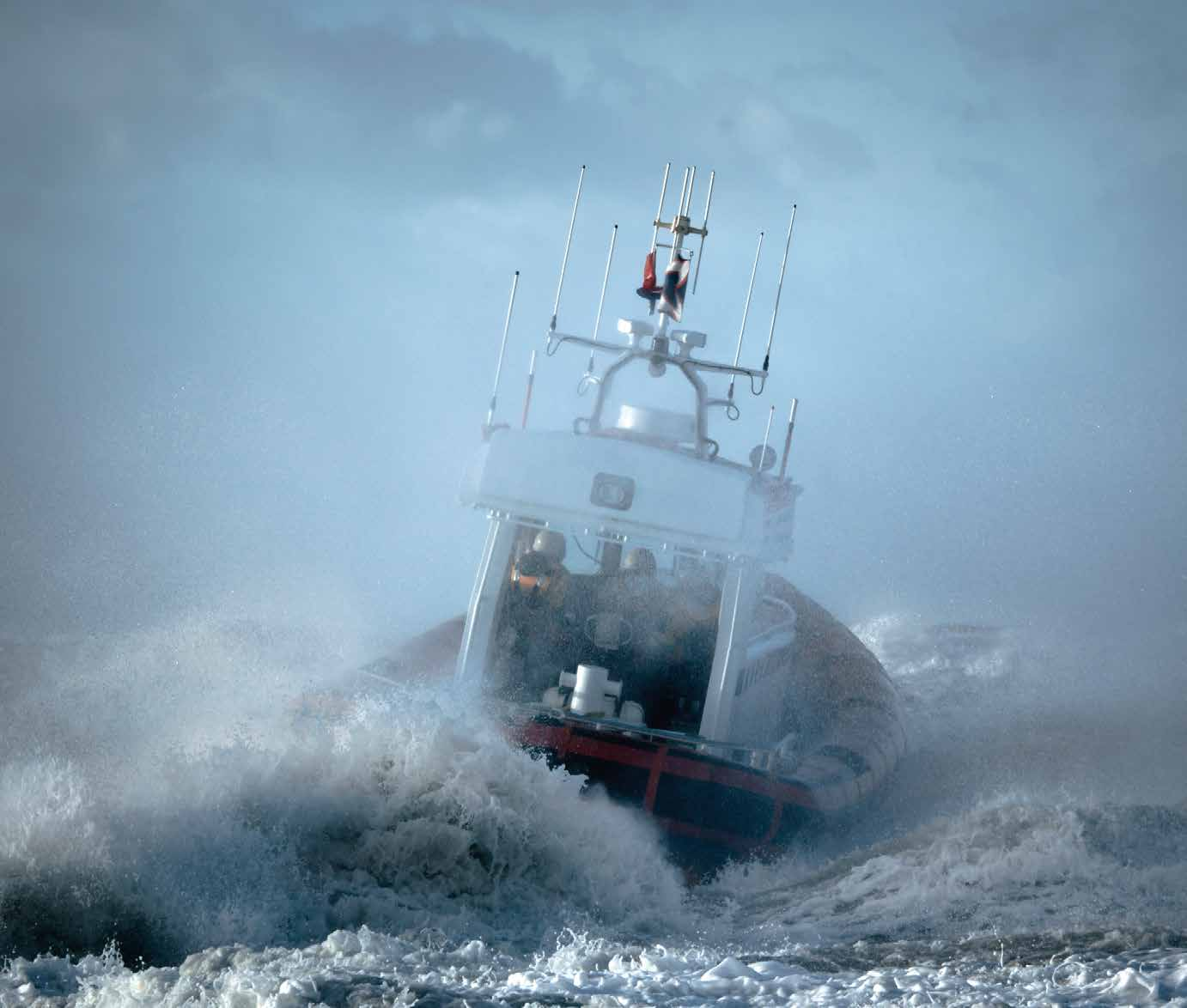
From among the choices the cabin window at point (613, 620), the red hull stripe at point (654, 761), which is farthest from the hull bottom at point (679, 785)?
the cabin window at point (613, 620)

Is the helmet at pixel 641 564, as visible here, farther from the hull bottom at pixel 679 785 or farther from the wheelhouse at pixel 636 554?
the hull bottom at pixel 679 785

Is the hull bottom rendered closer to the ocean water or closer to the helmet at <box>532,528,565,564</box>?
the ocean water

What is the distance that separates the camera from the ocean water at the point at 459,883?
4.87 meters

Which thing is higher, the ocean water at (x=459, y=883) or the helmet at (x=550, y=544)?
the helmet at (x=550, y=544)

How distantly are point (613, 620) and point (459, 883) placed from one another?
2.91 metres

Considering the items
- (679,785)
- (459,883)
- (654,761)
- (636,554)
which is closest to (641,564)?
(636,554)

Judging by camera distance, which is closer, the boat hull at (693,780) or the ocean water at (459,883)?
the ocean water at (459,883)

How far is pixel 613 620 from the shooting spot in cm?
958

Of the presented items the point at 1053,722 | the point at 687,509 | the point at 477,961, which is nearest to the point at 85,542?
the point at 1053,722

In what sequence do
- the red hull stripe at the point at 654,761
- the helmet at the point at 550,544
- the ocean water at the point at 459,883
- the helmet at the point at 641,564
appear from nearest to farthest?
the ocean water at the point at 459,883 < the red hull stripe at the point at 654,761 < the helmet at the point at 550,544 < the helmet at the point at 641,564

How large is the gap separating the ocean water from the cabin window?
842mm

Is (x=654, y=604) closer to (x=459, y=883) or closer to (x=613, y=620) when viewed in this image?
(x=613, y=620)

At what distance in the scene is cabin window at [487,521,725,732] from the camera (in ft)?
31.2

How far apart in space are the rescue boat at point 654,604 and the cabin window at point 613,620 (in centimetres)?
1
